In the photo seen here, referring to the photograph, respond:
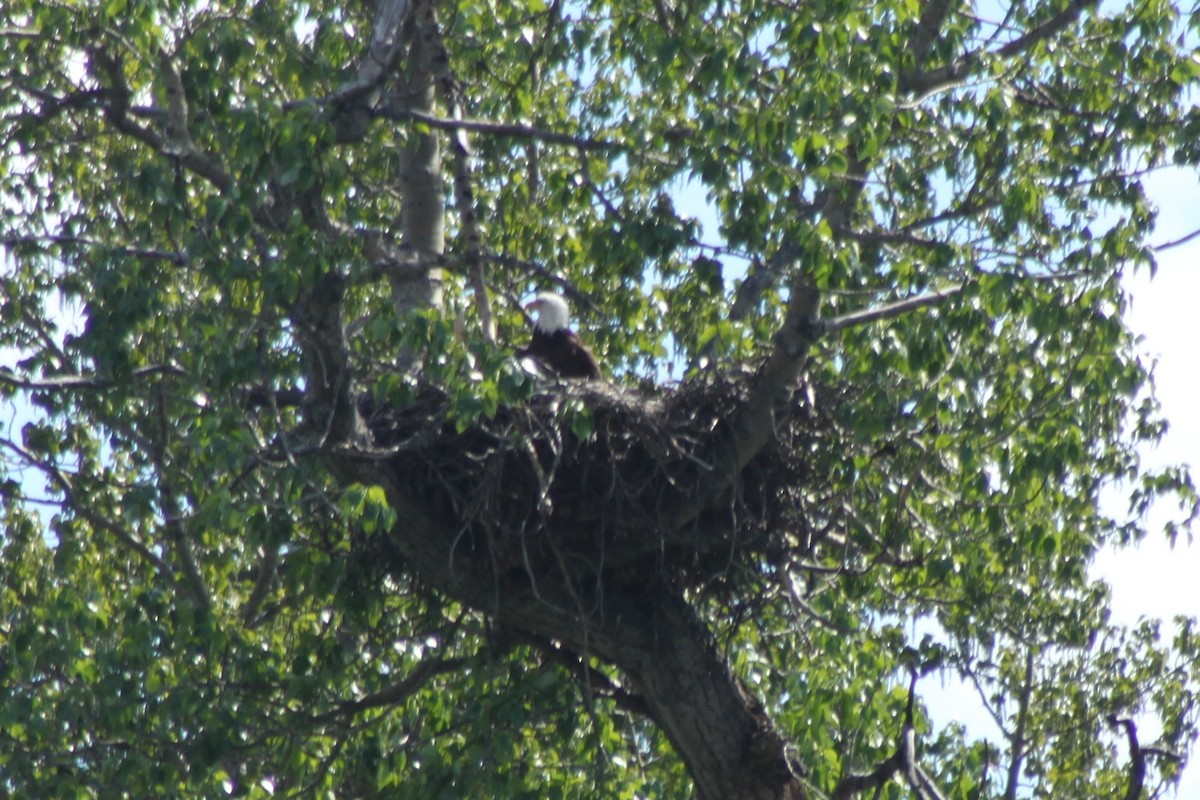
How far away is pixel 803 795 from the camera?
281 inches

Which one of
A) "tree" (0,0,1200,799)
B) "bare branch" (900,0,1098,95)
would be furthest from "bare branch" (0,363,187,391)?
"bare branch" (900,0,1098,95)

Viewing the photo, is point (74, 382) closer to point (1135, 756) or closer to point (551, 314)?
point (551, 314)

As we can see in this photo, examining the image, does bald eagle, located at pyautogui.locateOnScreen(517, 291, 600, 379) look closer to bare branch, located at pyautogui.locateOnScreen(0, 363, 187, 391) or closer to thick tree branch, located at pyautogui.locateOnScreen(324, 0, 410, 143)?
thick tree branch, located at pyautogui.locateOnScreen(324, 0, 410, 143)

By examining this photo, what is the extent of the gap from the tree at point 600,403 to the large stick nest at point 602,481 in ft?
0.07

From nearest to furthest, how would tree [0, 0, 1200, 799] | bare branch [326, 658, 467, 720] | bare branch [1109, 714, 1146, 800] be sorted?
bare branch [1109, 714, 1146, 800]
tree [0, 0, 1200, 799]
bare branch [326, 658, 467, 720]

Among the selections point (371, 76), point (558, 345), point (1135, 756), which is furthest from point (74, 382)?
point (1135, 756)

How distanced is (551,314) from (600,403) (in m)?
2.39

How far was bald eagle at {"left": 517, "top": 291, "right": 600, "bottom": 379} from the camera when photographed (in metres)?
8.93

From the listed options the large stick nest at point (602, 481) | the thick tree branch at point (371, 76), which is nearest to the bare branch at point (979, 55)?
the large stick nest at point (602, 481)

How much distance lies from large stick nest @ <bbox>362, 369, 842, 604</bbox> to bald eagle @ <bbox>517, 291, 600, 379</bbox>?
64.1 inches

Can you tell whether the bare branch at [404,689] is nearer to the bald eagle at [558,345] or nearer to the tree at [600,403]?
the tree at [600,403]

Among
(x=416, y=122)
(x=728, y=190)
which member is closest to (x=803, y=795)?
(x=728, y=190)

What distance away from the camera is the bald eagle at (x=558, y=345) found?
893 centimetres

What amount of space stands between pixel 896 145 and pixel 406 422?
2.55 m
